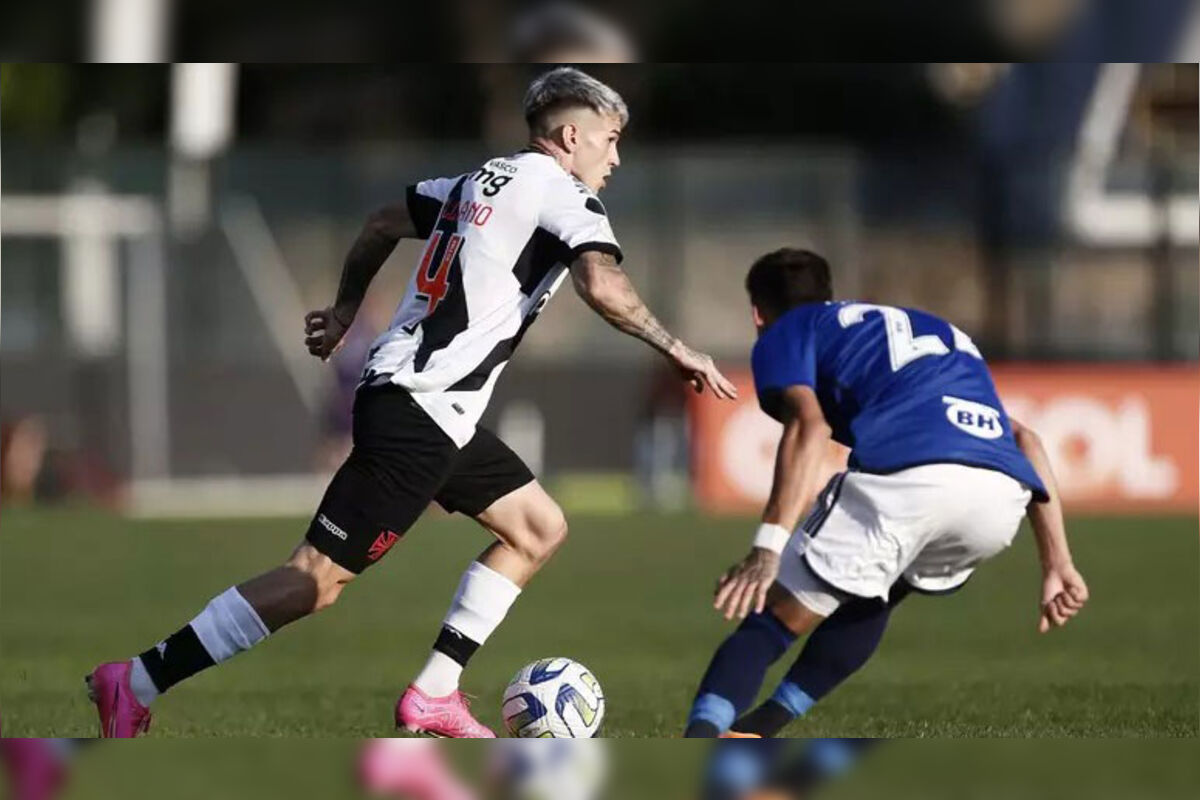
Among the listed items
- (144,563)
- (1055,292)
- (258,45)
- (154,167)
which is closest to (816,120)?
(1055,292)

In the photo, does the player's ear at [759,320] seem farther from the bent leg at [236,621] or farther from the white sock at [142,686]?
the white sock at [142,686]

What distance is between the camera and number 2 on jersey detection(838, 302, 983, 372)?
18.9 ft

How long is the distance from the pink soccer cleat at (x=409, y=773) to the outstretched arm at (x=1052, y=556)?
372cm

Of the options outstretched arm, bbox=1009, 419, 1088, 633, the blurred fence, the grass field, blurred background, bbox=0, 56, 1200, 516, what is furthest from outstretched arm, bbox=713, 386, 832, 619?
the blurred fence

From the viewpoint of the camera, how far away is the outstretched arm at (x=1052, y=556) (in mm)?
5809

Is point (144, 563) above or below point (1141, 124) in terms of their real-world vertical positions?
below

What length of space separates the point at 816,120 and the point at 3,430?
1726 cm

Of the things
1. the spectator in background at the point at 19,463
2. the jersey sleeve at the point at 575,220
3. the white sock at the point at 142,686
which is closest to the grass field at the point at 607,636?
the white sock at the point at 142,686

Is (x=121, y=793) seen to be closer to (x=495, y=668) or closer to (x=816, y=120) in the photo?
(x=495, y=668)

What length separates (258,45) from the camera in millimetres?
2283

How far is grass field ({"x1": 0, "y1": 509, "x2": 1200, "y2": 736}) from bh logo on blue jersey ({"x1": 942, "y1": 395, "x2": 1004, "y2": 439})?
803mm

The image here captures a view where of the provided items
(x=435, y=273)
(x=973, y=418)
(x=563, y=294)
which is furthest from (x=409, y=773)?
(x=563, y=294)

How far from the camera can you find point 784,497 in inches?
209

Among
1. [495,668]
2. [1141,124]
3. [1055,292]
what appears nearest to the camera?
[495,668]
